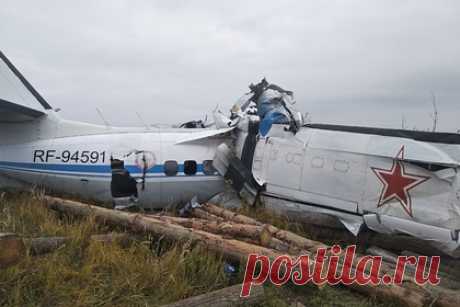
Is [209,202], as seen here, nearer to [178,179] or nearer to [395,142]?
[178,179]

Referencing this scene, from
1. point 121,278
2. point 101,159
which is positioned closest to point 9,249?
point 121,278

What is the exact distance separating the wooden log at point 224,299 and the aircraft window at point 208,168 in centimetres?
392

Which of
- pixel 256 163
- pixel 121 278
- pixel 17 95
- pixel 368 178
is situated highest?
pixel 17 95

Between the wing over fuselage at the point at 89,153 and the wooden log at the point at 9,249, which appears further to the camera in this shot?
the wing over fuselage at the point at 89,153

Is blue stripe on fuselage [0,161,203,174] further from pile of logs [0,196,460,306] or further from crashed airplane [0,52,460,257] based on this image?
pile of logs [0,196,460,306]

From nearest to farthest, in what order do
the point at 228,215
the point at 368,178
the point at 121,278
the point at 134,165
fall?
the point at 121,278 → the point at 368,178 → the point at 228,215 → the point at 134,165

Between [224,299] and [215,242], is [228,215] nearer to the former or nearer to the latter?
[215,242]

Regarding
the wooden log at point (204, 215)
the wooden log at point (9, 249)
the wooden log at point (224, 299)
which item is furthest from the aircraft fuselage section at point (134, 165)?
the wooden log at point (9, 249)

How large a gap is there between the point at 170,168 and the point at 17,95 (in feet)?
12.8

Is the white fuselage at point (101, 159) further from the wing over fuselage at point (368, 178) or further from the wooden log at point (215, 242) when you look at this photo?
the wing over fuselage at point (368, 178)

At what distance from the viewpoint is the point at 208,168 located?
762 cm

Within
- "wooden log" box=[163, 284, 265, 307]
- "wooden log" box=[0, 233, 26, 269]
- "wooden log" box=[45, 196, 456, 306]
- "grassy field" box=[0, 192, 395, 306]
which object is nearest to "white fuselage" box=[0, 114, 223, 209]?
"wooden log" box=[45, 196, 456, 306]

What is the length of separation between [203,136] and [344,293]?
442 centimetres

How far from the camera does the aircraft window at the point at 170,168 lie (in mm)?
7449
